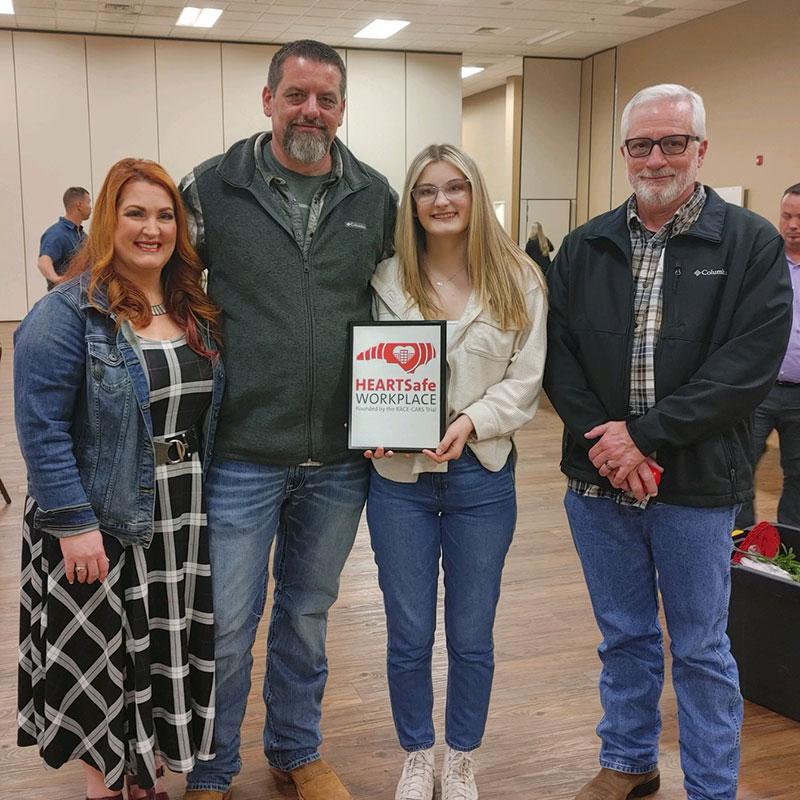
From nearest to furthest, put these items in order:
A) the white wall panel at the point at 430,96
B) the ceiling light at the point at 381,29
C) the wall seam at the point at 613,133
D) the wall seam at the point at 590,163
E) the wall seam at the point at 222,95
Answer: the ceiling light at the point at 381,29
the wall seam at the point at 222,95
the wall seam at the point at 613,133
the white wall panel at the point at 430,96
the wall seam at the point at 590,163

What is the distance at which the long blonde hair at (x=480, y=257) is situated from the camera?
2.06 meters

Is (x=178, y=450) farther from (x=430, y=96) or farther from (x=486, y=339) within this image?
(x=430, y=96)

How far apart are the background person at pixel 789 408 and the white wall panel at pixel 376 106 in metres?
9.99

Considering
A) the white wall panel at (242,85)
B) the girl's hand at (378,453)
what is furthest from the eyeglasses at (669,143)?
the white wall panel at (242,85)

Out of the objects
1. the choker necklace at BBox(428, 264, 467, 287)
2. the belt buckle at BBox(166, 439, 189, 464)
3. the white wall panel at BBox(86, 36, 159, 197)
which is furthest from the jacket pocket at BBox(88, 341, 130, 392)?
the white wall panel at BBox(86, 36, 159, 197)

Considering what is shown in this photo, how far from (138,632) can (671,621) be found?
121cm

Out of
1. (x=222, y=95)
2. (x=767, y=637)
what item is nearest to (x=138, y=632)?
(x=767, y=637)

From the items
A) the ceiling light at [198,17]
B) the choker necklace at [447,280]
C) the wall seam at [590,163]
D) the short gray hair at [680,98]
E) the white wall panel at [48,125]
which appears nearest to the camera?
the short gray hair at [680,98]

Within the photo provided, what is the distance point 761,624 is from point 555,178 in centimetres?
1241

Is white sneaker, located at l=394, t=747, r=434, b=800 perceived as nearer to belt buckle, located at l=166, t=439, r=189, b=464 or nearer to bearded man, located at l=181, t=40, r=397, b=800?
bearded man, located at l=181, t=40, r=397, b=800

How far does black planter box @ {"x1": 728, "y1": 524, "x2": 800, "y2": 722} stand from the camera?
2.57 meters

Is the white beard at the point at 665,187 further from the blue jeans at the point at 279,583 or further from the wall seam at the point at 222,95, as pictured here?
the wall seam at the point at 222,95

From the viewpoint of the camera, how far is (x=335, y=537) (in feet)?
7.07

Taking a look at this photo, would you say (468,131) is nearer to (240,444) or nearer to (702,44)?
(702,44)
